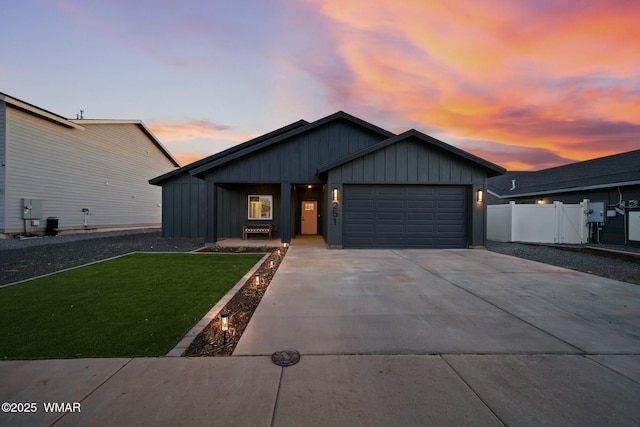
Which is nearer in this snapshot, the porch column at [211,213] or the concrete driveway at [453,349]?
the concrete driveway at [453,349]

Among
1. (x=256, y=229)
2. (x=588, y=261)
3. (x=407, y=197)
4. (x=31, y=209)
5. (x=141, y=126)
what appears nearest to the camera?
(x=588, y=261)

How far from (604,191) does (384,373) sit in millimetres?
16665

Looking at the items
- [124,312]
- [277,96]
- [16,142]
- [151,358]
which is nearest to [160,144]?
[16,142]

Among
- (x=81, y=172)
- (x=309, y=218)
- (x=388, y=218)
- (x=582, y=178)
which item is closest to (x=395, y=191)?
(x=388, y=218)

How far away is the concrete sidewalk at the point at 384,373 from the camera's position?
1.86 meters

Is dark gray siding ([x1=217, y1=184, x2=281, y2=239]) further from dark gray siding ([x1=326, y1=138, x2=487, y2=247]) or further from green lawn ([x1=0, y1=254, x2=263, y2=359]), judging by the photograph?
green lawn ([x1=0, y1=254, x2=263, y2=359])

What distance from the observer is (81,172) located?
16688 millimetres

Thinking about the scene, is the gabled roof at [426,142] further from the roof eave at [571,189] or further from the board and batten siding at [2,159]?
the board and batten siding at [2,159]

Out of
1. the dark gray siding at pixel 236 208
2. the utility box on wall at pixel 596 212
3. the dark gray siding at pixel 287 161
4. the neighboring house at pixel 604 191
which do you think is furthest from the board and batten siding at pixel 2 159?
the neighboring house at pixel 604 191

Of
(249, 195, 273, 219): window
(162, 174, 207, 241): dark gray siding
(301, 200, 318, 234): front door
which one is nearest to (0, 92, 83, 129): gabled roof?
(162, 174, 207, 241): dark gray siding

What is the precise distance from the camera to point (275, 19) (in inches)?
432

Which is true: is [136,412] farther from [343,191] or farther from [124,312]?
[343,191]

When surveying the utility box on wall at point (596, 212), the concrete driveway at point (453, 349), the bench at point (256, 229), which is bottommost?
the concrete driveway at point (453, 349)

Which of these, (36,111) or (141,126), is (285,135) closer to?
(36,111)
